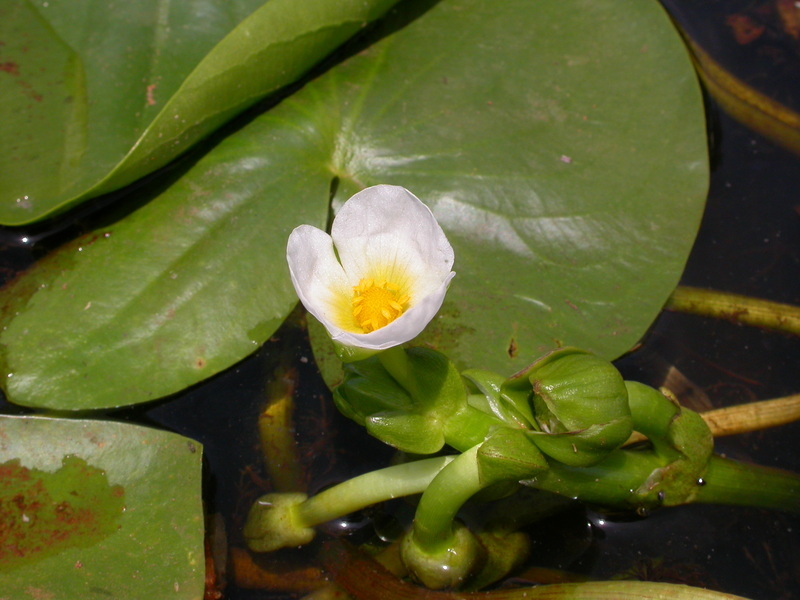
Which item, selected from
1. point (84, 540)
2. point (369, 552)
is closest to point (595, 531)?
point (369, 552)

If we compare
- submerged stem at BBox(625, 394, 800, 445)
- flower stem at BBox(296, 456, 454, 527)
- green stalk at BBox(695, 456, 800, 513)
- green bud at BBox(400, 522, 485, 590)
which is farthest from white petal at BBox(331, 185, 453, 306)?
submerged stem at BBox(625, 394, 800, 445)

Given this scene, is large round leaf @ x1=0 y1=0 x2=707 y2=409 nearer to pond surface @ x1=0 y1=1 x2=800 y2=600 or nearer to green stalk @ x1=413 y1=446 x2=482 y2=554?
pond surface @ x1=0 y1=1 x2=800 y2=600

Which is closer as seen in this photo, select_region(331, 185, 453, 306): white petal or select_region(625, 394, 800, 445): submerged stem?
select_region(331, 185, 453, 306): white petal

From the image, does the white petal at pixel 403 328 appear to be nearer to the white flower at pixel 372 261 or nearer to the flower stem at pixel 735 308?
the white flower at pixel 372 261

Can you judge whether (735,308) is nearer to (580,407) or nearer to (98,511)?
(580,407)

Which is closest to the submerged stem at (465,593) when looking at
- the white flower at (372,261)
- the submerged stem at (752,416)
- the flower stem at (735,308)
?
the submerged stem at (752,416)

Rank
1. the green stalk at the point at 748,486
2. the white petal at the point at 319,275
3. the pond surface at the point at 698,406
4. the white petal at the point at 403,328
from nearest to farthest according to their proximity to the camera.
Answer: the white petal at the point at 403,328 → the white petal at the point at 319,275 → the green stalk at the point at 748,486 → the pond surface at the point at 698,406
